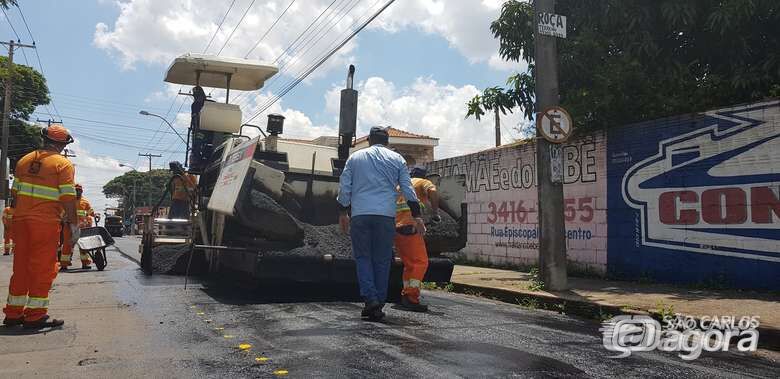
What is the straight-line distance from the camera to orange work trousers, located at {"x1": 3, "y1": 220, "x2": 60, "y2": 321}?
4.63 meters

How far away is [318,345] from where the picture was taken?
3850mm

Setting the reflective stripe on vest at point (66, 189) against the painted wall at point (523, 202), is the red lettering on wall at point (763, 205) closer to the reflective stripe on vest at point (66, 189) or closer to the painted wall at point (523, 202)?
the painted wall at point (523, 202)

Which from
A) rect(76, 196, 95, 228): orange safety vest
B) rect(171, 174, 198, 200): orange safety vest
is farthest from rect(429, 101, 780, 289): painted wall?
rect(76, 196, 95, 228): orange safety vest

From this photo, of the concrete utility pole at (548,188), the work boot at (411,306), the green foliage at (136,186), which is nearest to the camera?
the work boot at (411,306)

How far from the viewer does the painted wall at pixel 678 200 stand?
6703 millimetres

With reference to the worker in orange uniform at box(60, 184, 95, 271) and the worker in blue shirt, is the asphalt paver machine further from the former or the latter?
the worker in orange uniform at box(60, 184, 95, 271)

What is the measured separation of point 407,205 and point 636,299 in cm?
271

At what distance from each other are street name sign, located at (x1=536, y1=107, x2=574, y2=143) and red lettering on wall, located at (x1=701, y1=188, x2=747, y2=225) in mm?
1889

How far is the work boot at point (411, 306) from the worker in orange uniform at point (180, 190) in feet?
14.2

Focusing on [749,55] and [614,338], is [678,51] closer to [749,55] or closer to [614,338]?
[749,55]

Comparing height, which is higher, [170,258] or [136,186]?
[136,186]

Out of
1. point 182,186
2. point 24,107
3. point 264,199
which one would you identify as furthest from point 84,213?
point 24,107

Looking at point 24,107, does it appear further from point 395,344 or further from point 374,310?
point 395,344

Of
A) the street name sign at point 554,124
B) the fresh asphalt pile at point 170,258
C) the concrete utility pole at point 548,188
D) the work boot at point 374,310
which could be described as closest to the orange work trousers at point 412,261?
the work boot at point 374,310
